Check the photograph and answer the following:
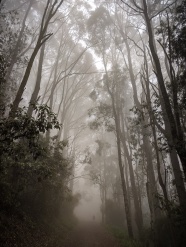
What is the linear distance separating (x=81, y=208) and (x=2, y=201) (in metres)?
40.4

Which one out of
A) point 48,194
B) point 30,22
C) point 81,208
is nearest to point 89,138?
point 81,208

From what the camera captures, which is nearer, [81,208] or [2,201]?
[2,201]

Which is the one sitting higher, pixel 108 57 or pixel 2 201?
pixel 108 57

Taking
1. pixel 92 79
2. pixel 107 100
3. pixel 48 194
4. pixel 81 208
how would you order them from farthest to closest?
A: pixel 81 208
pixel 107 100
pixel 92 79
pixel 48 194

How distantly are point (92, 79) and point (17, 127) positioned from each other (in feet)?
70.2

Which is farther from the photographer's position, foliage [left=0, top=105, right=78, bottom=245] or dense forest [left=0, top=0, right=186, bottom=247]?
dense forest [left=0, top=0, right=186, bottom=247]

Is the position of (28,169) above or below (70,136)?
below

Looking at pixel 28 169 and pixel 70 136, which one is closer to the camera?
pixel 28 169

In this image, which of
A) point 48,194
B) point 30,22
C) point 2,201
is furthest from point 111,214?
point 30,22

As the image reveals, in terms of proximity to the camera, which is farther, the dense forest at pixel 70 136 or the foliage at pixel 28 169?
the dense forest at pixel 70 136

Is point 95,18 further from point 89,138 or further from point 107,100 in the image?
point 89,138

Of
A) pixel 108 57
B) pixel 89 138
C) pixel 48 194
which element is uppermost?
pixel 89 138

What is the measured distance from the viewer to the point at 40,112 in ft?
15.7

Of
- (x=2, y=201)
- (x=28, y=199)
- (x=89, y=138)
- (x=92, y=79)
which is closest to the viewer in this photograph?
(x=2, y=201)
